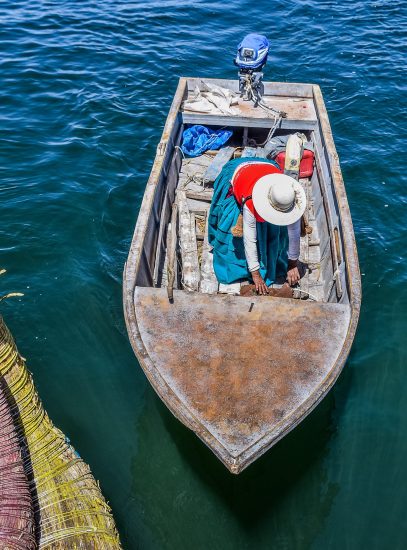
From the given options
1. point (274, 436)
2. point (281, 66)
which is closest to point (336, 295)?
point (274, 436)

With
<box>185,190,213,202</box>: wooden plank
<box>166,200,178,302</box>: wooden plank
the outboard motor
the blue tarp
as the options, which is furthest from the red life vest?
the outboard motor

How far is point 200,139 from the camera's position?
9.17 metres

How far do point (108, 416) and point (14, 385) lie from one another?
1.29 meters

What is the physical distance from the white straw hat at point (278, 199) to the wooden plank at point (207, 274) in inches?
62.5

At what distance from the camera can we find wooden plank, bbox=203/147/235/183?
8.11 metres

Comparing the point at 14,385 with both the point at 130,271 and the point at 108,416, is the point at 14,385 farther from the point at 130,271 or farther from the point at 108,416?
the point at 130,271

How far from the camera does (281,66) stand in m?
14.0

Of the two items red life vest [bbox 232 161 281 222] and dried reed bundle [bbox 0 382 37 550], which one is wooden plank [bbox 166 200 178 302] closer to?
red life vest [bbox 232 161 281 222]

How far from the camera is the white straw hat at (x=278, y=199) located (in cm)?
502

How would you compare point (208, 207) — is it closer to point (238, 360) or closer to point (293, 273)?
point (293, 273)

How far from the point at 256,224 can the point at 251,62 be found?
4793 mm

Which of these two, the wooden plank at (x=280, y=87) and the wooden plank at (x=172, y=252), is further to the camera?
the wooden plank at (x=280, y=87)

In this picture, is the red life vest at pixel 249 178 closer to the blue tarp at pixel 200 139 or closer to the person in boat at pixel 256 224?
the person in boat at pixel 256 224

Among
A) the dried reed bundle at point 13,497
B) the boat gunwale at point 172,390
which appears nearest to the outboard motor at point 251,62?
the boat gunwale at point 172,390
